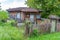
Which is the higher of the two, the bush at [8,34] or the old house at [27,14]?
the bush at [8,34]

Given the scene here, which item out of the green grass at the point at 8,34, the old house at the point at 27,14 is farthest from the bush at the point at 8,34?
the old house at the point at 27,14

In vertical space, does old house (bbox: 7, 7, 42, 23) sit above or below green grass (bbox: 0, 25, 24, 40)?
below

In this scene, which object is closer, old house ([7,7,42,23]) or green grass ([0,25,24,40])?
green grass ([0,25,24,40])

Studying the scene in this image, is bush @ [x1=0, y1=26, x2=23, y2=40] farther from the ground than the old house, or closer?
farther from the ground

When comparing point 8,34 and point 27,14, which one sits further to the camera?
point 27,14

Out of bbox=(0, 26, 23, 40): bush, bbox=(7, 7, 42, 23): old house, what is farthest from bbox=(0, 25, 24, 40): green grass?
bbox=(7, 7, 42, 23): old house

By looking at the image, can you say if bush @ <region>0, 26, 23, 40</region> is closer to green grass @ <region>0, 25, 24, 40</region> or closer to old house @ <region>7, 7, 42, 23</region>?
green grass @ <region>0, 25, 24, 40</region>

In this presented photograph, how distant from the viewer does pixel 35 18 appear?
4650 centimetres

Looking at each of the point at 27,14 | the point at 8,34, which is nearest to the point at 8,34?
the point at 8,34

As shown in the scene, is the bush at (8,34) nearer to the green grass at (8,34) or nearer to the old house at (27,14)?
the green grass at (8,34)

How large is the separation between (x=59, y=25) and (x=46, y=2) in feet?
10.9

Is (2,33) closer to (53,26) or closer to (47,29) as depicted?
(47,29)

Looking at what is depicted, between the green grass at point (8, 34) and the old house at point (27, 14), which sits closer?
the green grass at point (8, 34)

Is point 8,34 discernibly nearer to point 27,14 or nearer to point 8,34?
point 8,34
